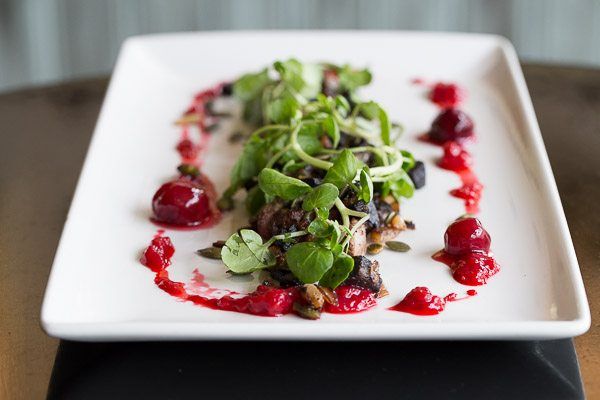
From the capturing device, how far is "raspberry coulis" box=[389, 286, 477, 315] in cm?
193

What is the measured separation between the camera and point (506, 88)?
297 cm

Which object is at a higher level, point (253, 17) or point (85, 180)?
point (85, 180)

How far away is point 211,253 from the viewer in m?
2.17

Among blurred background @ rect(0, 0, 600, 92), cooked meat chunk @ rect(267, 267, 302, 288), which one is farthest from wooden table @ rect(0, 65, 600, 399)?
blurred background @ rect(0, 0, 600, 92)

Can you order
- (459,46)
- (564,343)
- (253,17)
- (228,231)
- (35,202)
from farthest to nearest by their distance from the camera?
1. (253,17)
2. (459,46)
3. (35,202)
4. (228,231)
5. (564,343)

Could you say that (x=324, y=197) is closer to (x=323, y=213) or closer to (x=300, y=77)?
(x=323, y=213)

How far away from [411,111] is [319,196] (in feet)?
3.28

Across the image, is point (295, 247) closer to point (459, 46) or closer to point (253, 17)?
point (459, 46)

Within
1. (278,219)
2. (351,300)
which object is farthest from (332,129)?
(351,300)

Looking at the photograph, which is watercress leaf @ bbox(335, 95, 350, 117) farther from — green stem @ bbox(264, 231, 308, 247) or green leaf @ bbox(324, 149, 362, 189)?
green stem @ bbox(264, 231, 308, 247)

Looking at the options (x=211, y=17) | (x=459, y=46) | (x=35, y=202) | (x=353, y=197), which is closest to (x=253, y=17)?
(x=211, y=17)

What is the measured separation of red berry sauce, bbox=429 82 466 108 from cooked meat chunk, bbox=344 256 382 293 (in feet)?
3.71

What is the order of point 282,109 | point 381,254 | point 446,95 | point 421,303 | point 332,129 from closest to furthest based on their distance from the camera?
1. point 421,303
2. point 381,254
3. point 332,129
4. point 282,109
5. point 446,95

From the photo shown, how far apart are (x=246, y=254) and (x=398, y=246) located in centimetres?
36
